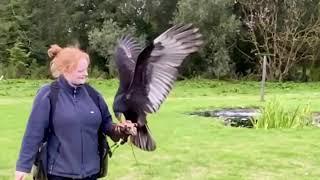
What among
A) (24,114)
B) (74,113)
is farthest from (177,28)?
(24,114)

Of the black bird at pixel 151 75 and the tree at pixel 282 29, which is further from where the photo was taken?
the tree at pixel 282 29

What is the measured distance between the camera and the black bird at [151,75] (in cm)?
284

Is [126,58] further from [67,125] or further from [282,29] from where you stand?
[282,29]

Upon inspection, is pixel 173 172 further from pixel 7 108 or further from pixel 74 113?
pixel 7 108

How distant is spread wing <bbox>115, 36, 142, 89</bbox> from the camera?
2977 mm

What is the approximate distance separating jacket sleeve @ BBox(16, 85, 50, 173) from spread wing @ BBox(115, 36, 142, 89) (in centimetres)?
38

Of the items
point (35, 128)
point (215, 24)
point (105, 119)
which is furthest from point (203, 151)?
point (215, 24)

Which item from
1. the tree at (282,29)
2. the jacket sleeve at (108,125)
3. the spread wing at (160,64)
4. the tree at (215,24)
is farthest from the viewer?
the tree at (282,29)

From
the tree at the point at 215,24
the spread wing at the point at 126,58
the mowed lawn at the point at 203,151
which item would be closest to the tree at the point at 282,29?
the tree at the point at 215,24

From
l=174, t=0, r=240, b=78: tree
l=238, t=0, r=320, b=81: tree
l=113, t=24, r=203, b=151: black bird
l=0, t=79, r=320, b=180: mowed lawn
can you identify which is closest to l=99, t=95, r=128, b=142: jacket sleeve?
l=113, t=24, r=203, b=151: black bird

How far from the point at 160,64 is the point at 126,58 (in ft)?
1.02

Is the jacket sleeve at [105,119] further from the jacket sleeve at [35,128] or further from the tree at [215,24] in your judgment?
the tree at [215,24]

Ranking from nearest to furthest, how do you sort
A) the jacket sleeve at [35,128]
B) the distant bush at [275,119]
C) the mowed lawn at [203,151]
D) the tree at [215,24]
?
the jacket sleeve at [35,128] → the mowed lawn at [203,151] → the distant bush at [275,119] → the tree at [215,24]

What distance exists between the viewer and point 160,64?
292cm
